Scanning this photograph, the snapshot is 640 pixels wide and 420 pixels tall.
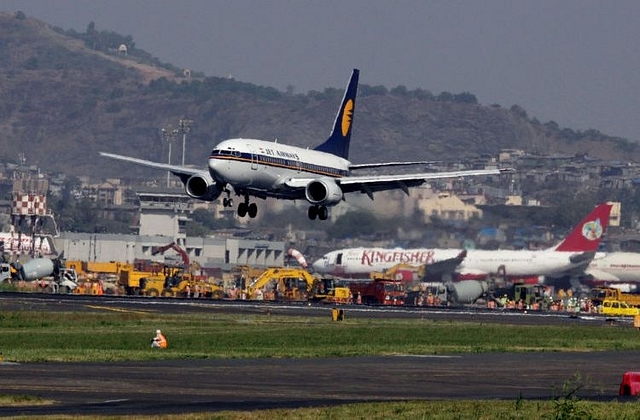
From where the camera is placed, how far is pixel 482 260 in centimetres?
18062

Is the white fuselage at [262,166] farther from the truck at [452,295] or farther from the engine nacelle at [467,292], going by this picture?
the engine nacelle at [467,292]

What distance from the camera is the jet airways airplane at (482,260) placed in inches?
6988

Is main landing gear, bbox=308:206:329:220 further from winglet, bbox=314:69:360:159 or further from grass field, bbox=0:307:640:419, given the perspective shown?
winglet, bbox=314:69:360:159

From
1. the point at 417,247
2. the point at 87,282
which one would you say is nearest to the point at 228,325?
the point at 87,282

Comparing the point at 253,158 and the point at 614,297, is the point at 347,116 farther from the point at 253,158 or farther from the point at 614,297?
the point at 614,297

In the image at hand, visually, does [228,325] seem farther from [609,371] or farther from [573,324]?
[609,371]

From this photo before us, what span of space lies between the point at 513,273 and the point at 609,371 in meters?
126

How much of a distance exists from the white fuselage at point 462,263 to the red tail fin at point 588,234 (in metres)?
1.79

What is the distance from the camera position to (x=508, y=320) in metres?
103

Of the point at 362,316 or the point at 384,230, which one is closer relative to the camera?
the point at 362,316

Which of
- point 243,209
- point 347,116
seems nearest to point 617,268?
point 347,116

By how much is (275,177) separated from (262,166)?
5.62 feet

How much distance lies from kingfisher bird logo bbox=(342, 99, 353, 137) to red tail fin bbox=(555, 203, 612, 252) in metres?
91.8

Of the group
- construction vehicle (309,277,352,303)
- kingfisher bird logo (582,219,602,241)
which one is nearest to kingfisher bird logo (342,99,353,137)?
construction vehicle (309,277,352,303)
